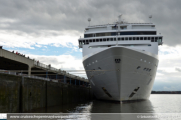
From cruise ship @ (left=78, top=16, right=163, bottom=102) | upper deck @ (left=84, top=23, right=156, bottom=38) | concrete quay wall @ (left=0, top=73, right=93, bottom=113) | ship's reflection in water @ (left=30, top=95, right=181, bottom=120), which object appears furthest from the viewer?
upper deck @ (left=84, top=23, right=156, bottom=38)

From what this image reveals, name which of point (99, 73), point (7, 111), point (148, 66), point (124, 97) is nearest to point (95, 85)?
point (99, 73)

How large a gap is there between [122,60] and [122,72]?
4.83ft

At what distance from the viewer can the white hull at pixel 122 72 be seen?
2503 centimetres

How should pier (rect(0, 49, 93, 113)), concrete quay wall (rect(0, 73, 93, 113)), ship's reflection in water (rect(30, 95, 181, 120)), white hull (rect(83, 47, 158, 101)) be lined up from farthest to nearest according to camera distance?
white hull (rect(83, 47, 158, 101)) < ship's reflection in water (rect(30, 95, 181, 120)) < pier (rect(0, 49, 93, 113)) < concrete quay wall (rect(0, 73, 93, 113))

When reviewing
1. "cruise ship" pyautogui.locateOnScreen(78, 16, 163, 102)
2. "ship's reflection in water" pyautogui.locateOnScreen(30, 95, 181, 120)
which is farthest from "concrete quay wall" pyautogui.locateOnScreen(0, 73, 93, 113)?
"cruise ship" pyautogui.locateOnScreen(78, 16, 163, 102)

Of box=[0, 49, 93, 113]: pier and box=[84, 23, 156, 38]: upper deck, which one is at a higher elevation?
box=[84, 23, 156, 38]: upper deck

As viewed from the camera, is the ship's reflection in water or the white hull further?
the white hull

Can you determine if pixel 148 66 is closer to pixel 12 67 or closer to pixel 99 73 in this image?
pixel 99 73

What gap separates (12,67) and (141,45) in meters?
18.4

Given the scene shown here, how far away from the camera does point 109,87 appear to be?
27406 mm

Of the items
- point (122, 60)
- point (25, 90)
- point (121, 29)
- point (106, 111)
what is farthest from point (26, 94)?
point (121, 29)

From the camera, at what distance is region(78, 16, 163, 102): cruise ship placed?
82.9 ft

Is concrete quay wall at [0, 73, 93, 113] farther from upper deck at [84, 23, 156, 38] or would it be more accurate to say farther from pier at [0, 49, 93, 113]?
upper deck at [84, 23, 156, 38]

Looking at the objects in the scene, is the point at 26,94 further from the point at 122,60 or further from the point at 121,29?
the point at 121,29
